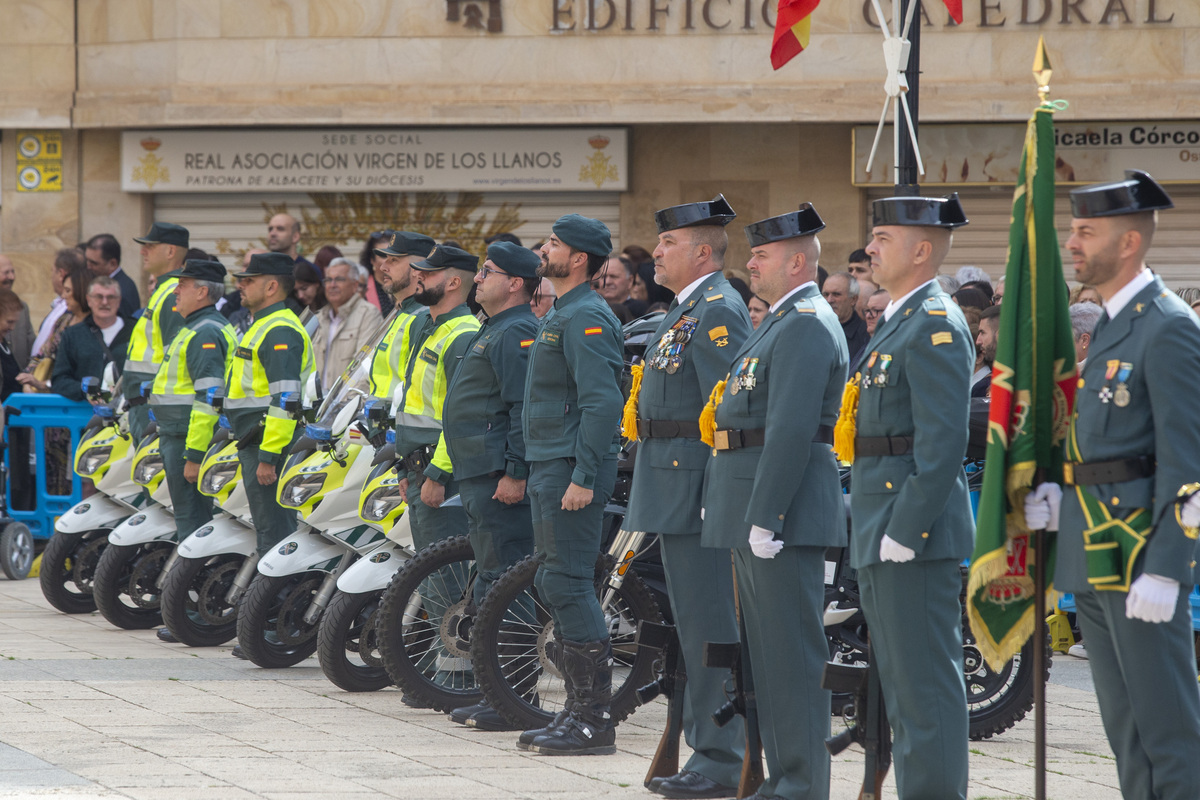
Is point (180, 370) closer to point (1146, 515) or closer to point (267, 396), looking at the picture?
point (267, 396)

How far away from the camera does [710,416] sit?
5.64 metres

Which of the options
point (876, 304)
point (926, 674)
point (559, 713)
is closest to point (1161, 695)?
point (926, 674)

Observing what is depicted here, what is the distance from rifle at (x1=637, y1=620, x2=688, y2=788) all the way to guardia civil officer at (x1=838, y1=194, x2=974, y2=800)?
1.24 m

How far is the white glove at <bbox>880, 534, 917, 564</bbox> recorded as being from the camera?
188 inches

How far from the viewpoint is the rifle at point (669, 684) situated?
6.02m

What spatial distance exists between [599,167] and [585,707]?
11434 mm

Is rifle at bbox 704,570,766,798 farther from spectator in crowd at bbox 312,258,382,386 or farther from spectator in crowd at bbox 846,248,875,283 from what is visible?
spectator in crowd at bbox 312,258,382,386

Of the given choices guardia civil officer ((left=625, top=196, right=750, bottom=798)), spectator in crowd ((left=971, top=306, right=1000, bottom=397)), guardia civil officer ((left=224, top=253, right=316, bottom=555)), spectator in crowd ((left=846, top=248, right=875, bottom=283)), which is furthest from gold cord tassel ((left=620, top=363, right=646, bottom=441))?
spectator in crowd ((left=846, top=248, right=875, bottom=283))

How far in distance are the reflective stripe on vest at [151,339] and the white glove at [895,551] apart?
21.8 feet

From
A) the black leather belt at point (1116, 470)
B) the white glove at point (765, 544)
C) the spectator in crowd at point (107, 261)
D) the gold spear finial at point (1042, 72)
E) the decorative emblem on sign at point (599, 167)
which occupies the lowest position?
the white glove at point (765, 544)

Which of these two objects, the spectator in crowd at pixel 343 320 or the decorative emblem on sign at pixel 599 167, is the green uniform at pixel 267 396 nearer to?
the spectator in crowd at pixel 343 320

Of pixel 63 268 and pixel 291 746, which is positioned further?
pixel 63 268

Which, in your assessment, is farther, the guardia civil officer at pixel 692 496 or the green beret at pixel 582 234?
the green beret at pixel 582 234

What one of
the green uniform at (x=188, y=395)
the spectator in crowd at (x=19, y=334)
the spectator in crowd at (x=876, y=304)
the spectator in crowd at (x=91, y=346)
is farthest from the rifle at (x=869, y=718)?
the spectator in crowd at (x=19, y=334)
